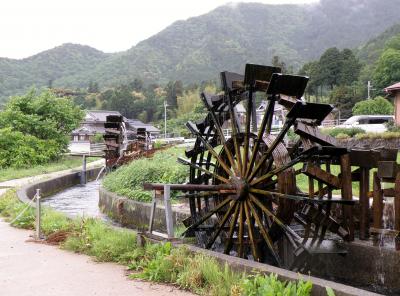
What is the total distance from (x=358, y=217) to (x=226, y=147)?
2.67 meters

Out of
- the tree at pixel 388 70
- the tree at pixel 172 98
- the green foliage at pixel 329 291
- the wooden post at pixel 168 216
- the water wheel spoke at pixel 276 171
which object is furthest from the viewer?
the tree at pixel 172 98

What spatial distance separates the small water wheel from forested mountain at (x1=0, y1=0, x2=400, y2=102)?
10120 centimetres

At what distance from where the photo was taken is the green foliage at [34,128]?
3231 cm

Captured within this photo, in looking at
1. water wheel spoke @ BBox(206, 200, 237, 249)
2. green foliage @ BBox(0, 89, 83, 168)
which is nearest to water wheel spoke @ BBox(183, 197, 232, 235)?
water wheel spoke @ BBox(206, 200, 237, 249)

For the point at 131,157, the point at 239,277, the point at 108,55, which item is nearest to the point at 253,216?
the point at 239,277

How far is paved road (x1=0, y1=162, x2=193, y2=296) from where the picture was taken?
6.43 m

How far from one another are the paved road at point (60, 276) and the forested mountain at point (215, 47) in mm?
101322

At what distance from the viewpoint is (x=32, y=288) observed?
6664 mm

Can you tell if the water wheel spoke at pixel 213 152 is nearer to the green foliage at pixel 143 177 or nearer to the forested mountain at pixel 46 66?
the green foliage at pixel 143 177

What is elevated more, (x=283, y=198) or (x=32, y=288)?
(x=283, y=198)

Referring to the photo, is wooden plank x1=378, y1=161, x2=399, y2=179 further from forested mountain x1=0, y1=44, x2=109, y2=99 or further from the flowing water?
forested mountain x1=0, y1=44, x2=109, y2=99

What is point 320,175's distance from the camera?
8.10 metres

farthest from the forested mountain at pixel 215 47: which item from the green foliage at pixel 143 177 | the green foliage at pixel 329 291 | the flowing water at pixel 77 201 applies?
the green foliage at pixel 329 291

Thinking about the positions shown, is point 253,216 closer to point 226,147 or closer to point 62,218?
point 226,147
